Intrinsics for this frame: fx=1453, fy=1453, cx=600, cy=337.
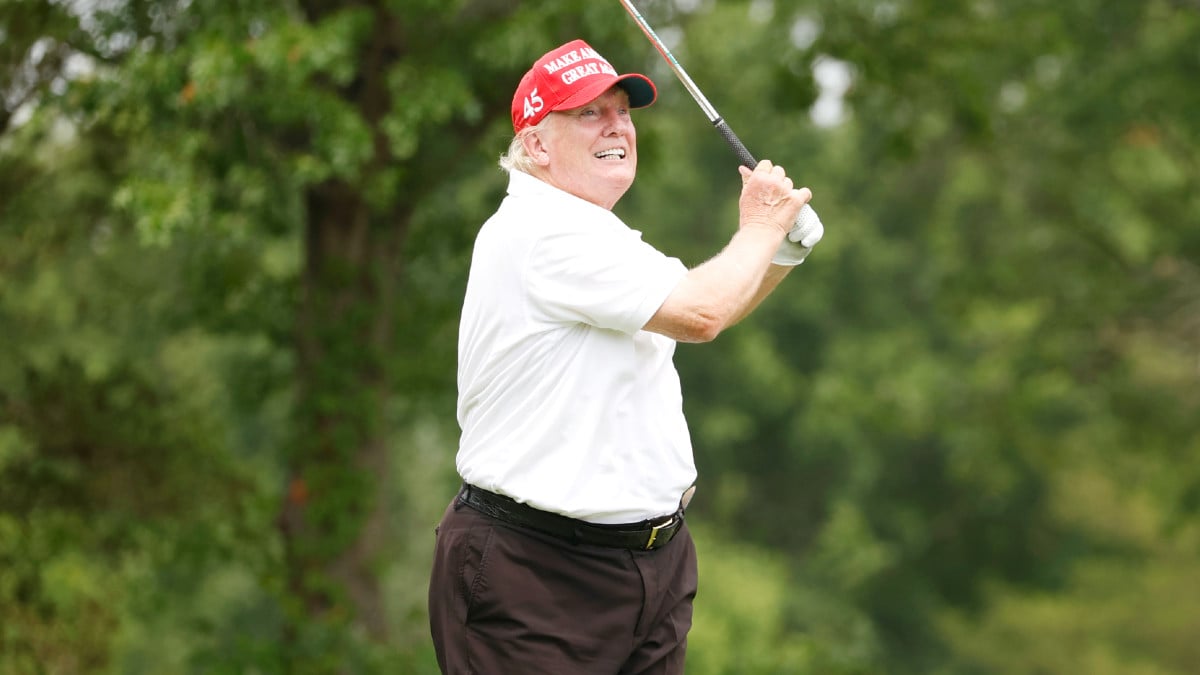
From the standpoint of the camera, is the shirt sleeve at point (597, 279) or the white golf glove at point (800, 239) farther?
the white golf glove at point (800, 239)

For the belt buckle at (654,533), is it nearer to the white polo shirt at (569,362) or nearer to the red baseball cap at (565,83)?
the white polo shirt at (569,362)

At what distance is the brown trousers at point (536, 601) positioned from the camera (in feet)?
9.43

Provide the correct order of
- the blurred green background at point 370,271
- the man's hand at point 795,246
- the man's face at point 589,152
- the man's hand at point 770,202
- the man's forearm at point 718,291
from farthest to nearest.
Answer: the blurred green background at point 370,271
the man's hand at point 795,246
the man's face at point 589,152
the man's hand at point 770,202
the man's forearm at point 718,291

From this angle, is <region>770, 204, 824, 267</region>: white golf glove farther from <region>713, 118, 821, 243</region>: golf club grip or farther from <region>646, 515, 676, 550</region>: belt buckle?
<region>646, 515, 676, 550</region>: belt buckle

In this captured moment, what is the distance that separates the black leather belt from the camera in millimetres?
2873

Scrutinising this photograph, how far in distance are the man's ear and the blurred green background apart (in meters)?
3.98

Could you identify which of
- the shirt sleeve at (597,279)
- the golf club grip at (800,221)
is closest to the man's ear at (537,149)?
the shirt sleeve at (597,279)

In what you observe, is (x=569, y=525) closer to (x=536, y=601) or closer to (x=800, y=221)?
(x=536, y=601)

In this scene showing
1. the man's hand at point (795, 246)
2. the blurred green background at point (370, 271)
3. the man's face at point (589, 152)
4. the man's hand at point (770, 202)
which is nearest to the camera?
the man's hand at point (770, 202)

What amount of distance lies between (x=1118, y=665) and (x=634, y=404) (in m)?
24.7

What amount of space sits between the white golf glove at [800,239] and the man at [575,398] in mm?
104

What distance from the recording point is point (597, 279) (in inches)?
108

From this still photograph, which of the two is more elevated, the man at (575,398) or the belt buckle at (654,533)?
the man at (575,398)

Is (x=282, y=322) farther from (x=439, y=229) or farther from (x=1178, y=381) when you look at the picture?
(x=1178, y=381)
